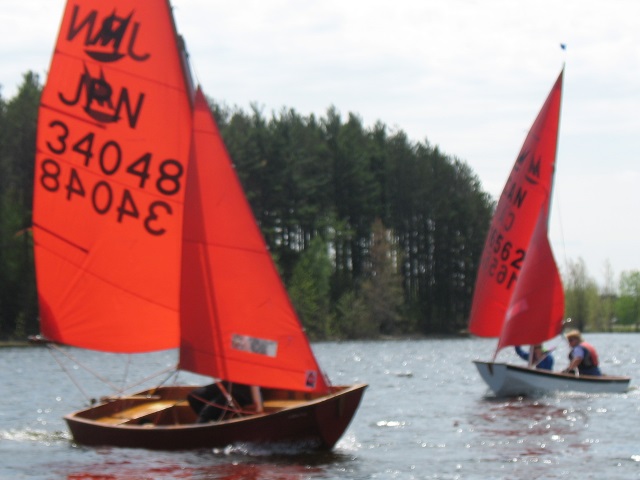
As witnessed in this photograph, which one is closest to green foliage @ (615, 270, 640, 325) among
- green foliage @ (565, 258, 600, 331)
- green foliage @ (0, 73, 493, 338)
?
green foliage @ (565, 258, 600, 331)

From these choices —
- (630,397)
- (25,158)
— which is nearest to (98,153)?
(630,397)

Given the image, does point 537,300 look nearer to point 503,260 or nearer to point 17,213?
point 503,260

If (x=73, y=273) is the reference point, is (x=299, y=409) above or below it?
below

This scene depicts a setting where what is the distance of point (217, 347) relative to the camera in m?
18.8

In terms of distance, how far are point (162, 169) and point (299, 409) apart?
420cm

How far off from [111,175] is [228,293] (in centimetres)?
266

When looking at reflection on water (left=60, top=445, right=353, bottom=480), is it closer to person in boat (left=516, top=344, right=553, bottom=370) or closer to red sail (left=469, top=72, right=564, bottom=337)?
person in boat (left=516, top=344, right=553, bottom=370)

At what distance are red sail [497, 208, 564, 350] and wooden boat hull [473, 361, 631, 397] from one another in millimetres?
884

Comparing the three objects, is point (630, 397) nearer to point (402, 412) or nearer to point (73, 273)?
point (402, 412)

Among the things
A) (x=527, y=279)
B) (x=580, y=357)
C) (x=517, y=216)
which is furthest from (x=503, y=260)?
(x=580, y=357)

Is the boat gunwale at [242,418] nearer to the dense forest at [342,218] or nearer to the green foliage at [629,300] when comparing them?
the dense forest at [342,218]

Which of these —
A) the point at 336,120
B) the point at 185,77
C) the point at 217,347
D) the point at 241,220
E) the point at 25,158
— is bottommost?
the point at 217,347

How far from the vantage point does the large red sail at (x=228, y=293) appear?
18.6 meters

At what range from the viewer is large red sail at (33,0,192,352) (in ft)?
64.0
